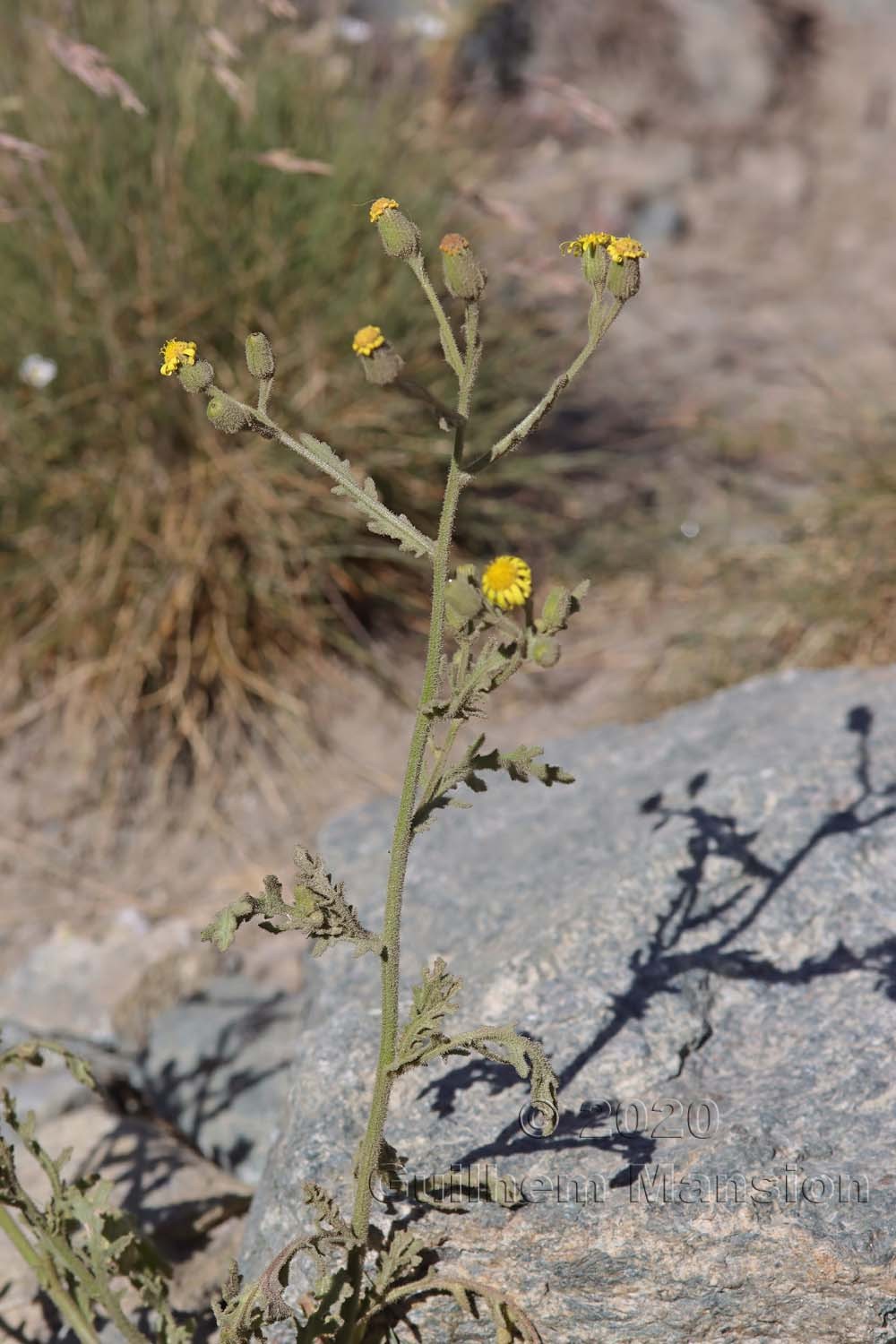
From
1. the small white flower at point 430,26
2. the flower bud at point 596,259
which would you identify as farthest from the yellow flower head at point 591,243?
the small white flower at point 430,26

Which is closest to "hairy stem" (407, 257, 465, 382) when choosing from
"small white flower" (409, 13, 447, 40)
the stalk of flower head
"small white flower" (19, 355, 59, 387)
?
the stalk of flower head

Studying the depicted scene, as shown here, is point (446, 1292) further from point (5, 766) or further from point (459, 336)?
point (459, 336)

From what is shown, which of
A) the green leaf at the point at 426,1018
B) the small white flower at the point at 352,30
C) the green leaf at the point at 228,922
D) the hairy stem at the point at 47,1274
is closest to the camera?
the green leaf at the point at 228,922

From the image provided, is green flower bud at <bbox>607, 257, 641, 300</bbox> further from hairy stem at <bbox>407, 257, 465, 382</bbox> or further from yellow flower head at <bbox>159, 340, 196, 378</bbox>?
yellow flower head at <bbox>159, 340, 196, 378</bbox>

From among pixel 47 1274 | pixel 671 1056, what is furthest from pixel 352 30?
pixel 47 1274

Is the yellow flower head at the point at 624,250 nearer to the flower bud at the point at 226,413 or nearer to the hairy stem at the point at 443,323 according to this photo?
the hairy stem at the point at 443,323
